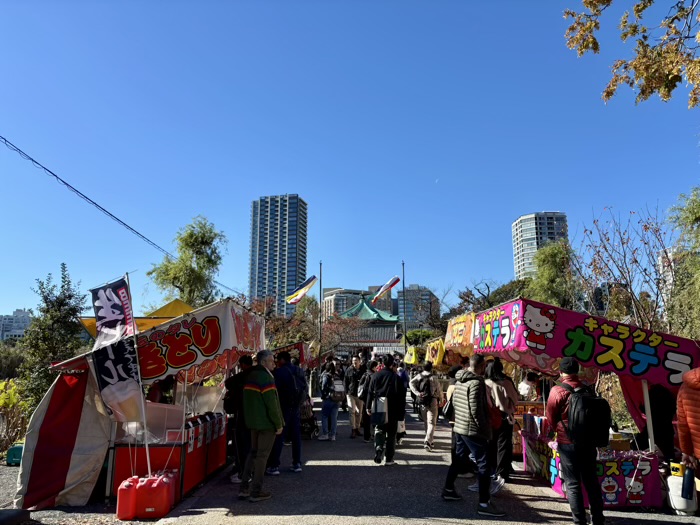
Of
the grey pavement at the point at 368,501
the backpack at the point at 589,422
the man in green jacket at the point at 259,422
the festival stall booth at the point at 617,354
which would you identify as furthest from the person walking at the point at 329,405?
the backpack at the point at 589,422

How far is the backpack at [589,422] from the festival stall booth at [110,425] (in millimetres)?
4386

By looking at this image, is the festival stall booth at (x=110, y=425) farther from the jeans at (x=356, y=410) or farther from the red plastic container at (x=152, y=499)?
the jeans at (x=356, y=410)

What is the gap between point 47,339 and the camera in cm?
1021

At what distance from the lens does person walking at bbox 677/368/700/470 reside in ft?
14.5

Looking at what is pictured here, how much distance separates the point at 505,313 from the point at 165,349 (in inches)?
188

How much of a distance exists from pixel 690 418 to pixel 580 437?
1.01 meters

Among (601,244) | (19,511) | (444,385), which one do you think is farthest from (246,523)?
(601,244)

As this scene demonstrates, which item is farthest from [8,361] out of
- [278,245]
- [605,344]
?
[605,344]

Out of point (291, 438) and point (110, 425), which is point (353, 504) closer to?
point (291, 438)

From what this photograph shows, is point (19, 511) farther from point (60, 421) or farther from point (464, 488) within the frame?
point (464, 488)

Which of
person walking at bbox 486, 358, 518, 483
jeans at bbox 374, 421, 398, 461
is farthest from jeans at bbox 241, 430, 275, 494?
person walking at bbox 486, 358, 518, 483

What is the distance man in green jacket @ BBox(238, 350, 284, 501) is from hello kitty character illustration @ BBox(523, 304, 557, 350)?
3327 mm

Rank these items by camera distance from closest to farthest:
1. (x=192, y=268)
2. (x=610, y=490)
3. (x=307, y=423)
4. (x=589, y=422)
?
(x=589, y=422)
(x=610, y=490)
(x=307, y=423)
(x=192, y=268)

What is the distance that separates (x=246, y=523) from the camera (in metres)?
5.11
